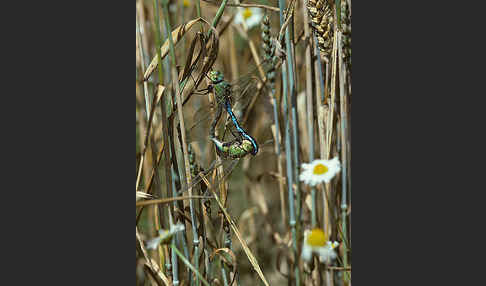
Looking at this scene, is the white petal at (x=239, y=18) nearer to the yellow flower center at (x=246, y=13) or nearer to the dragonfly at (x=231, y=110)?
the yellow flower center at (x=246, y=13)

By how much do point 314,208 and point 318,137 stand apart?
21 cm

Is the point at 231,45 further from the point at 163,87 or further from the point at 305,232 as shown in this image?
the point at 305,232

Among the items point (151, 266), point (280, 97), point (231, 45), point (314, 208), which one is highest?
point (231, 45)

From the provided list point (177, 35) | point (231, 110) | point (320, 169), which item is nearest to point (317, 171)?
point (320, 169)

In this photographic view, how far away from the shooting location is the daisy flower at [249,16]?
1.97 meters

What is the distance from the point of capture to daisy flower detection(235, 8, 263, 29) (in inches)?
77.7

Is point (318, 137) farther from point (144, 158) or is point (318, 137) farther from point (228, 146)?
point (144, 158)

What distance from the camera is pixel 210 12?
77.4 inches

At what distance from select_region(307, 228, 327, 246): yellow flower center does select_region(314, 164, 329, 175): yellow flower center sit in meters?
0.17

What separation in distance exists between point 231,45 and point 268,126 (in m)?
0.25

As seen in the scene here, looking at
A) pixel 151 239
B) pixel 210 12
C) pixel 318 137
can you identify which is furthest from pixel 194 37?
pixel 151 239

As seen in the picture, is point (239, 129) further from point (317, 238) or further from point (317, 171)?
point (317, 238)

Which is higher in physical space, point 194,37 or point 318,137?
point 194,37

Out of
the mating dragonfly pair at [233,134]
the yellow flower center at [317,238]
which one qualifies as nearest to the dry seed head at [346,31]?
the mating dragonfly pair at [233,134]
